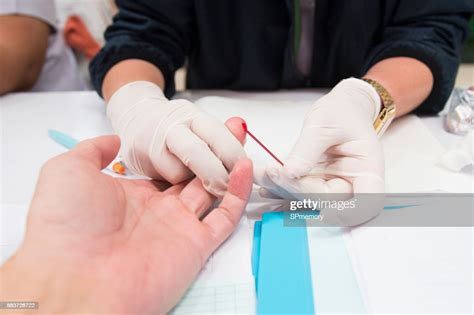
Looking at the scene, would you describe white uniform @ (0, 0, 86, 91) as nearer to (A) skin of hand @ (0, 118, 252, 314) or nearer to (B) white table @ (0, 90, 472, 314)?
(B) white table @ (0, 90, 472, 314)

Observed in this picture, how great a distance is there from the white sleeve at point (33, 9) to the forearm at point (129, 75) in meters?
0.44

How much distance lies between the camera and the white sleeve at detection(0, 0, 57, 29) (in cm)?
98

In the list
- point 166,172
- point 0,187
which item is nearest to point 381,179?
point 166,172

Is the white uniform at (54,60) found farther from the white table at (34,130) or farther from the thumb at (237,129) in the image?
the thumb at (237,129)

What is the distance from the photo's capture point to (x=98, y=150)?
477 mm

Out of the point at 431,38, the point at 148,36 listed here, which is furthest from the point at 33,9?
the point at 431,38

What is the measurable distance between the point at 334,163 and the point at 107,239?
32 cm

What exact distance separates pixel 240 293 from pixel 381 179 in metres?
0.24

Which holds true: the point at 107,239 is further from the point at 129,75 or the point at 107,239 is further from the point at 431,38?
the point at 431,38

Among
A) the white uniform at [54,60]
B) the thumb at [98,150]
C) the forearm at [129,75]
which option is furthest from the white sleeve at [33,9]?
the thumb at [98,150]

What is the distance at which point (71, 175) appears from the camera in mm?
427

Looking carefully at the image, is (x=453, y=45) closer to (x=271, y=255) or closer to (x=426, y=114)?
(x=426, y=114)

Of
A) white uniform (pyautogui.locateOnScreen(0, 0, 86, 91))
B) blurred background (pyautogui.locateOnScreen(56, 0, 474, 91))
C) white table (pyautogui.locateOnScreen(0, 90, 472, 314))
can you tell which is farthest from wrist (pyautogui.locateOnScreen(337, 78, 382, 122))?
white uniform (pyautogui.locateOnScreen(0, 0, 86, 91))

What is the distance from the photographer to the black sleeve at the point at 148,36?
2.54 feet
